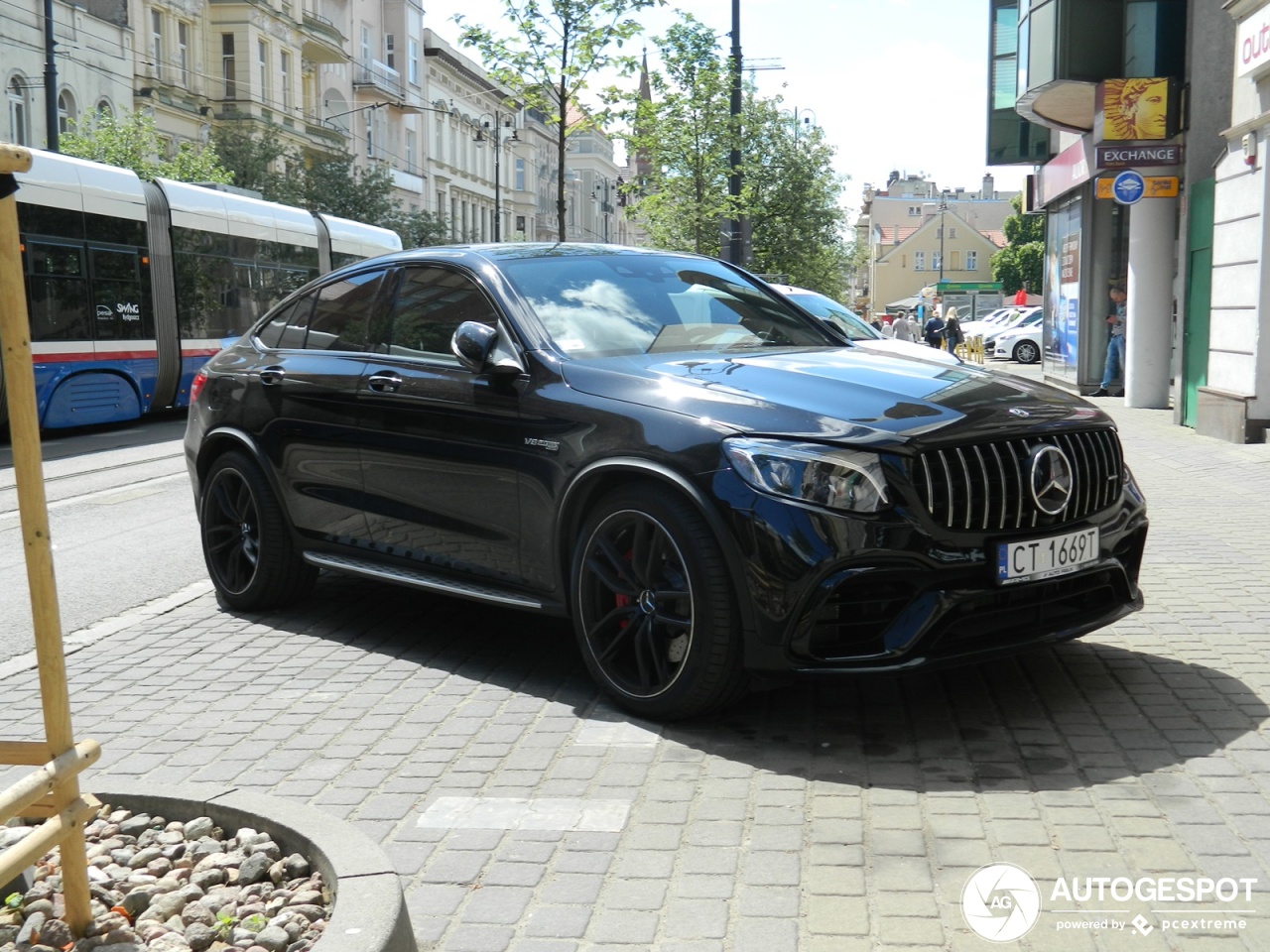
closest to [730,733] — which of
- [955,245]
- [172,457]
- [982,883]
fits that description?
[982,883]

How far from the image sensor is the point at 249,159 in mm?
44312

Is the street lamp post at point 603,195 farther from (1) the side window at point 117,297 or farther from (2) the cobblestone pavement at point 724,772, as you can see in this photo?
(2) the cobblestone pavement at point 724,772

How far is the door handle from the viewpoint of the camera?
6.04 meters

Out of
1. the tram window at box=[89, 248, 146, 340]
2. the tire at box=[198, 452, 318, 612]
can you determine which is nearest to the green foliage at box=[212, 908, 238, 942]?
the tire at box=[198, 452, 318, 612]

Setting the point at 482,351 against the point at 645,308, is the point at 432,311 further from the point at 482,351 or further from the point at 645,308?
the point at 645,308

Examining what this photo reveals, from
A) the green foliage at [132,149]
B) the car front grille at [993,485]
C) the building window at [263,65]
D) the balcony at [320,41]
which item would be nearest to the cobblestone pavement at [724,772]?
the car front grille at [993,485]

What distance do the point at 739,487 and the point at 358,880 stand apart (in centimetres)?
185

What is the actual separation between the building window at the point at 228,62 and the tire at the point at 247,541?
45002 mm

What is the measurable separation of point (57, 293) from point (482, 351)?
14.3 meters

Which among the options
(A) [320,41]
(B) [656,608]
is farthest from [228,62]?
(B) [656,608]

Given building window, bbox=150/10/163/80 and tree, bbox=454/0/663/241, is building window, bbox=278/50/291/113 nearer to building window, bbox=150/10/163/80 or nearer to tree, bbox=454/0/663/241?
building window, bbox=150/10/163/80

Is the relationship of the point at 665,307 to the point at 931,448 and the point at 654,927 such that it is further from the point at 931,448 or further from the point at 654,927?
the point at 654,927

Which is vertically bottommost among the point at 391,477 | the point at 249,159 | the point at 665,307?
the point at 391,477

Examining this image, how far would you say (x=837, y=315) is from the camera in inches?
593
